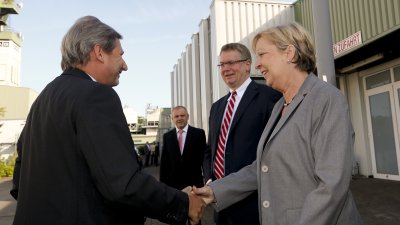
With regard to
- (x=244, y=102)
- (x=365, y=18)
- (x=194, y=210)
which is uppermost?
(x=365, y=18)

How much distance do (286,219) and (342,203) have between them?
287 mm

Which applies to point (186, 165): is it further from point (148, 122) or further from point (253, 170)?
point (148, 122)

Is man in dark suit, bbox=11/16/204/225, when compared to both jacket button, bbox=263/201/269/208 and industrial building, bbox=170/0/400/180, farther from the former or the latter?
industrial building, bbox=170/0/400/180

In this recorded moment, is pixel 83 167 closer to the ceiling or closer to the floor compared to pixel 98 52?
closer to the floor

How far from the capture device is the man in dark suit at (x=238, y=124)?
2344 mm

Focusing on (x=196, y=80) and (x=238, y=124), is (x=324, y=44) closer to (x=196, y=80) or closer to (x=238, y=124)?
(x=238, y=124)

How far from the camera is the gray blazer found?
1.43 metres

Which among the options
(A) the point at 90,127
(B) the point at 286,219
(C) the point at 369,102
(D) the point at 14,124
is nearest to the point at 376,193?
(C) the point at 369,102

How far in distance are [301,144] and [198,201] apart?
727 mm

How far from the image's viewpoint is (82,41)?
173cm

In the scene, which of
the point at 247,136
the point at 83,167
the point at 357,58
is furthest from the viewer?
the point at 357,58

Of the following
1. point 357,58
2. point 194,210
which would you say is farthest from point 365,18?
point 194,210

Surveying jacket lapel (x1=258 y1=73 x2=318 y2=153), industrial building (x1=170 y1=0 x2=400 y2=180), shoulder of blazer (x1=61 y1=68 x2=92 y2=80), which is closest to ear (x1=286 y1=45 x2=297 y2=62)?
jacket lapel (x1=258 y1=73 x2=318 y2=153)

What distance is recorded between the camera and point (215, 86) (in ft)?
33.4
